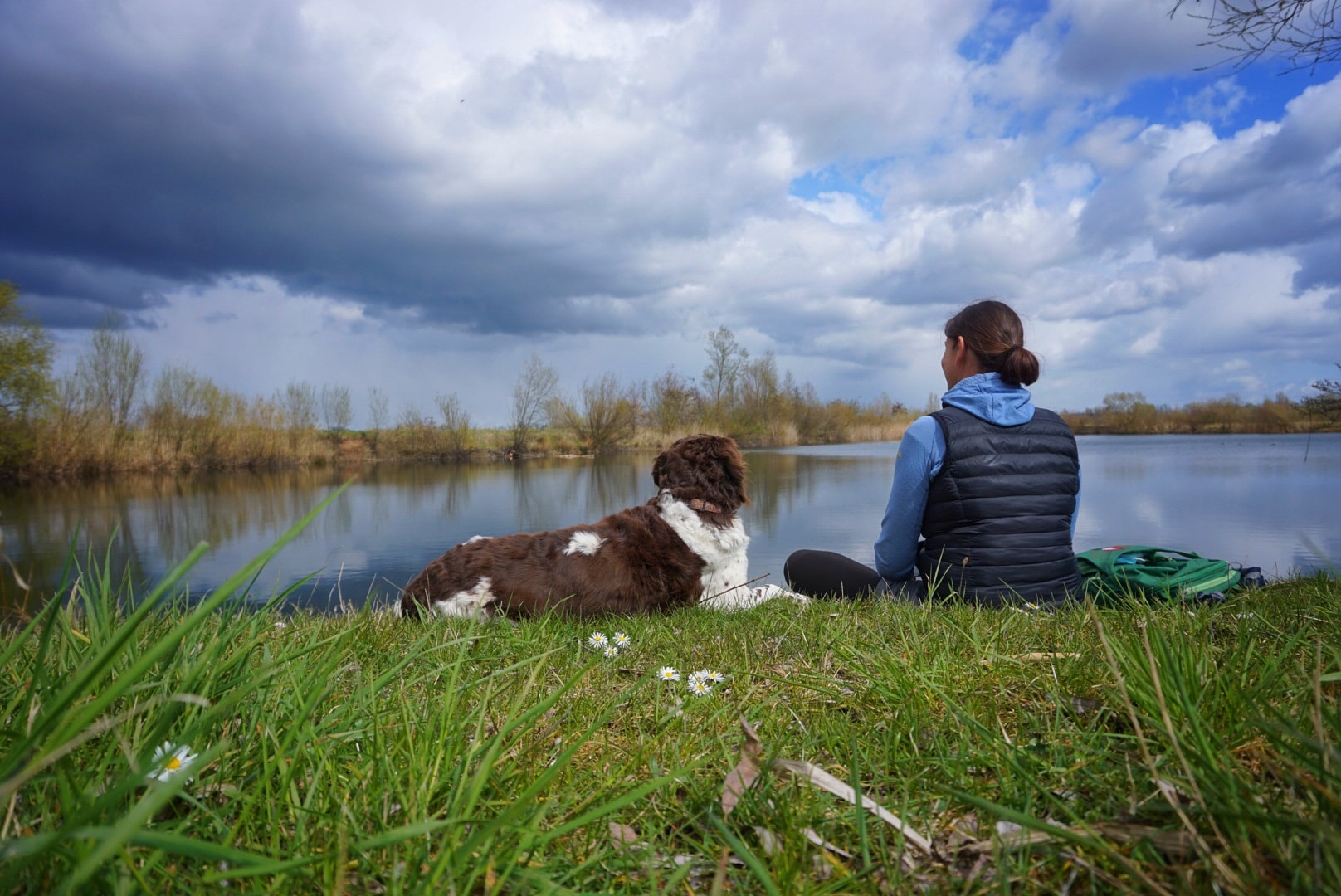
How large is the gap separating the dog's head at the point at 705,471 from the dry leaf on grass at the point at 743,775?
369cm

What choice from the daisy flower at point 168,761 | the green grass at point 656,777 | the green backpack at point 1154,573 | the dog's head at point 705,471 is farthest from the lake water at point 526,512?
the daisy flower at point 168,761

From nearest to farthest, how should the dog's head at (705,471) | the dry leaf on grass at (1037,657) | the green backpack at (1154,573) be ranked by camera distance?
the dry leaf on grass at (1037,657) → the green backpack at (1154,573) → the dog's head at (705,471)

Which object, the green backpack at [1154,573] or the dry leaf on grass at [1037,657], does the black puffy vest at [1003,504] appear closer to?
the green backpack at [1154,573]

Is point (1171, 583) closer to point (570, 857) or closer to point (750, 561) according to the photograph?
point (570, 857)

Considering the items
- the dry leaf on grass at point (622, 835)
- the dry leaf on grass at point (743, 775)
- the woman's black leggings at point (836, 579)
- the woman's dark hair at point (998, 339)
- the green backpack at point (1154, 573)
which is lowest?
the woman's black leggings at point (836, 579)

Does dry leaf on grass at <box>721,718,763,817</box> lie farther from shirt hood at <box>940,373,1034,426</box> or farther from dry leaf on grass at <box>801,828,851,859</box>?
shirt hood at <box>940,373,1034,426</box>

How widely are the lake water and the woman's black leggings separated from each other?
90.2 inches

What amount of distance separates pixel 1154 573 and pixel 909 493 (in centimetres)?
151

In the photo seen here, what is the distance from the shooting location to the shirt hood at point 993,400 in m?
3.84

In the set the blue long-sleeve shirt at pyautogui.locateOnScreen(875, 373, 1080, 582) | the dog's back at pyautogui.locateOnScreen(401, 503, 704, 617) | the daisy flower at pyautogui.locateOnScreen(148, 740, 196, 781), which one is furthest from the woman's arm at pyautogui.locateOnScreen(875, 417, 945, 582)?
the daisy flower at pyautogui.locateOnScreen(148, 740, 196, 781)

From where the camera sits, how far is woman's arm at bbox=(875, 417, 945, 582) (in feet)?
12.7

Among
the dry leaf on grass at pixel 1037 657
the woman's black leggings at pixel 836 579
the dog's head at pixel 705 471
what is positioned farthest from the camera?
the dog's head at pixel 705 471

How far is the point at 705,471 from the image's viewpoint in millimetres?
5145

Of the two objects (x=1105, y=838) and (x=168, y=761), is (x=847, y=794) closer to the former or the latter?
Result: (x=1105, y=838)
